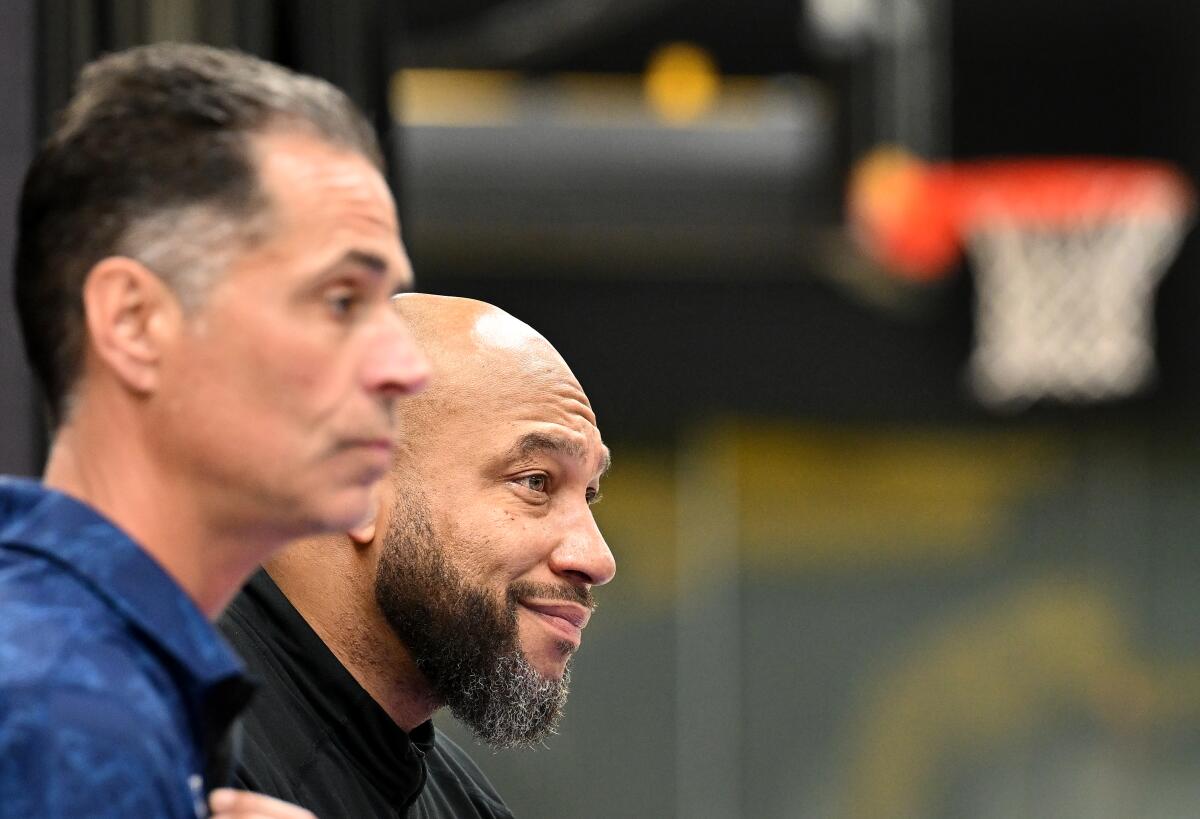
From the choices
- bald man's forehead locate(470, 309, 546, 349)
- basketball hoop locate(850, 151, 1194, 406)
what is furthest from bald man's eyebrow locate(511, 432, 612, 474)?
basketball hoop locate(850, 151, 1194, 406)

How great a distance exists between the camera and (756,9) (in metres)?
8.91

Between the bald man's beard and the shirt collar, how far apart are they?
0.88 m

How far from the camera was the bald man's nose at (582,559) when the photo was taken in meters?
1.94

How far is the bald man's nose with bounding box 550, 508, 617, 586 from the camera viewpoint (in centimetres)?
194

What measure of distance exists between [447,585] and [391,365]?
895 mm

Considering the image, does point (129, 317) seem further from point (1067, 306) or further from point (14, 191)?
point (1067, 306)

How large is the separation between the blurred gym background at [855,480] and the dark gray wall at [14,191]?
6.54m

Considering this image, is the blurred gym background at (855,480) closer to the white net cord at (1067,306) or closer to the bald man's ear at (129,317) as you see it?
the white net cord at (1067,306)

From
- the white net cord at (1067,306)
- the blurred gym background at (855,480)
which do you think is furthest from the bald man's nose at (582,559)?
the white net cord at (1067,306)

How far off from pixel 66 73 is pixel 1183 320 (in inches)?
325

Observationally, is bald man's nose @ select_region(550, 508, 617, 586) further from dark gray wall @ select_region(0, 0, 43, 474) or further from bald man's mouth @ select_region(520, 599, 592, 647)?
dark gray wall @ select_region(0, 0, 43, 474)

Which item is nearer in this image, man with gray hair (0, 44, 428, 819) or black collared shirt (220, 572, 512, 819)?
man with gray hair (0, 44, 428, 819)

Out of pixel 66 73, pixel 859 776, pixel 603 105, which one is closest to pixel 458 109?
pixel 603 105

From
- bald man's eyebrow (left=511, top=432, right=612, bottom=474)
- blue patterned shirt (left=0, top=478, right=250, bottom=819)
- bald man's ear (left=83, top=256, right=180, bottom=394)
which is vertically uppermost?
bald man's ear (left=83, top=256, right=180, bottom=394)
